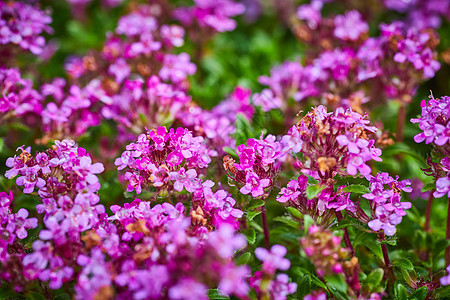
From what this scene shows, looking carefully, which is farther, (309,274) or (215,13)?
(215,13)

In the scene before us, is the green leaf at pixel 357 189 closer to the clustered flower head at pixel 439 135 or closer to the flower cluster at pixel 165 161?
the clustered flower head at pixel 439 135

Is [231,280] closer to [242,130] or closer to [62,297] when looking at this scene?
[62,297]

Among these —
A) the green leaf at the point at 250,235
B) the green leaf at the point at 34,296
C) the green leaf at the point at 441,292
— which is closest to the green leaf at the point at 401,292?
the green leaf at the point at 441,292

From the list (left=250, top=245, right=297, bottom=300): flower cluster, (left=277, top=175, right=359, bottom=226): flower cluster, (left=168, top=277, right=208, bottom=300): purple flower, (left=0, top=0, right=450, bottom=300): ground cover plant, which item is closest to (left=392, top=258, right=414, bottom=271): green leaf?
(left=0, top=0, right=450, bottom=300): ground cover plant

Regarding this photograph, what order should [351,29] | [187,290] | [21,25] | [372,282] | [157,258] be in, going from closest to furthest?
1. [187,290]
2. [157,258]
3. [372,282]
4. [21,25]
5. [351,29]

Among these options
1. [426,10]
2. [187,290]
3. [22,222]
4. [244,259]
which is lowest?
[22,222]

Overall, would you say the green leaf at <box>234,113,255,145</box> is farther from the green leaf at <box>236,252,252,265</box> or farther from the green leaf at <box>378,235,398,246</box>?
the green leaf at <box>378,235,398,246</box>

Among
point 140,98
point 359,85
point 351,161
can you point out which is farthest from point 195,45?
point 351,161

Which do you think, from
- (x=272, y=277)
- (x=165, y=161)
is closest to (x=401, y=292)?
(x=272, y=277)
